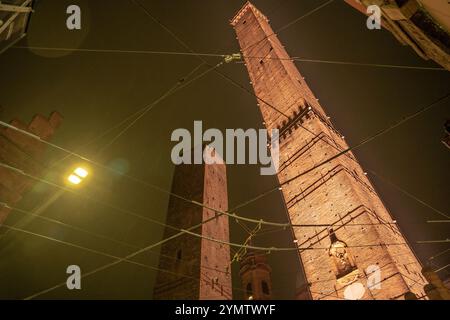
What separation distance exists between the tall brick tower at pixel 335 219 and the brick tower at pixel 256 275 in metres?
2.77

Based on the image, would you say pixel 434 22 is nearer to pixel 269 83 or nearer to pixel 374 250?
pixel 374 250

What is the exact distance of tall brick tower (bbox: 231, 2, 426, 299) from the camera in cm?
896

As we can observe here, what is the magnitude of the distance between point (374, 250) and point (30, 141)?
37.7 ft

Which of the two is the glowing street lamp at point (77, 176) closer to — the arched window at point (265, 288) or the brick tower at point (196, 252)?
the brick tower at point (196, 252)

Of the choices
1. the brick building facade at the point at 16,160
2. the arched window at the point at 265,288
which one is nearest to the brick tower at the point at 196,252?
the arched window at the point at 265,288

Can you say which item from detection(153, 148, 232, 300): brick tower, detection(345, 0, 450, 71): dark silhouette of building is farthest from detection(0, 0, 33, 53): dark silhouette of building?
detection(153, 148, 232, 300): brick tower

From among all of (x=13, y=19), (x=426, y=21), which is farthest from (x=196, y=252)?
(x=426, y=21)

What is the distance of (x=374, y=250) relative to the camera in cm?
927

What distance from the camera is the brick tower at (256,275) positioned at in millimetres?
13047

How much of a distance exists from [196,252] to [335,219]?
556cm

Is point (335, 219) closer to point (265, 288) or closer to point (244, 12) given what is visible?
point (265, 288)

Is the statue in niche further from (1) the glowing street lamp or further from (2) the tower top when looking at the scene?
(2) the tower top

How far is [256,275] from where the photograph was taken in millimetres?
13352
